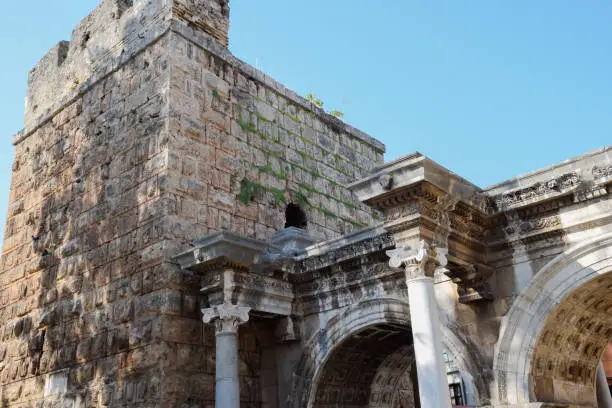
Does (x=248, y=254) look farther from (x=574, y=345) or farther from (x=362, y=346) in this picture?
(x=574, y=345)

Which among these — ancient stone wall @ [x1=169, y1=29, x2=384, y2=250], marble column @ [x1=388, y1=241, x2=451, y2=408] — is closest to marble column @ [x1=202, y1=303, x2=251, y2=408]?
ancient stone wall @ [x1=169, y1=29, x2=384, y2=250]

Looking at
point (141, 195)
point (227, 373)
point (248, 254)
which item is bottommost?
point (227, 373)

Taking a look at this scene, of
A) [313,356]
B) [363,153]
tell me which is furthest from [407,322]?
[363,153]

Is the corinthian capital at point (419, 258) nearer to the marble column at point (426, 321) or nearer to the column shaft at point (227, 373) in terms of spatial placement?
the marble column at point (426, 321)

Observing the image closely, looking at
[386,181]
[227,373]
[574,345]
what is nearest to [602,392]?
[574,345]

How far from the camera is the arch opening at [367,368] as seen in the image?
349 inches

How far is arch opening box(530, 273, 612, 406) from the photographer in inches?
278

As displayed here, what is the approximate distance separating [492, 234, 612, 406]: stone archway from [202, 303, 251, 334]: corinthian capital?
10.4 feet

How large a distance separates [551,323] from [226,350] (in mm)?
3861

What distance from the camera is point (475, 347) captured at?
7.39 m

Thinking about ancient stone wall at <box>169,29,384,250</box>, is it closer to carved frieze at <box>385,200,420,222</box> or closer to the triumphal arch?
the triumphal arch

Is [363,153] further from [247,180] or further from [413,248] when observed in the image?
[413,248]

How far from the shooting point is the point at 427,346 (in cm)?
645

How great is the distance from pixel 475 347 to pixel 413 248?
1.60m
